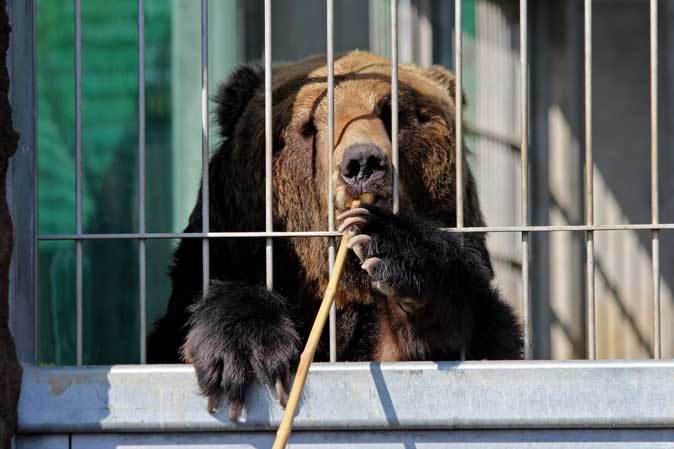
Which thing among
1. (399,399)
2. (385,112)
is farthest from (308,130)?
(399,399)

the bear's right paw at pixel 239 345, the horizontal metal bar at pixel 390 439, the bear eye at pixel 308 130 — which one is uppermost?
the bear eye at pixel 308 130

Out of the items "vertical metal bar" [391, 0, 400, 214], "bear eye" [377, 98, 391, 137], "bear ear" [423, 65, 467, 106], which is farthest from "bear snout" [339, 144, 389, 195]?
"bear ear" [423, 65, 467, 106]

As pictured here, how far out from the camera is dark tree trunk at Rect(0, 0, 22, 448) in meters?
3.03

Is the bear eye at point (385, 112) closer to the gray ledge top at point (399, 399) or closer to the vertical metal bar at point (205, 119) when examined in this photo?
the vertical metal bar at point (205, 119)

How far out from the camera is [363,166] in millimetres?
3619

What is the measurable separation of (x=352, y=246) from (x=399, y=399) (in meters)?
0.47

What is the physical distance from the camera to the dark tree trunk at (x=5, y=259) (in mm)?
3025

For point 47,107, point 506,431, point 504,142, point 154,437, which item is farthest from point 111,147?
point 506,431

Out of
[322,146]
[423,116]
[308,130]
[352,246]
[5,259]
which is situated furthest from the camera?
[423,116]

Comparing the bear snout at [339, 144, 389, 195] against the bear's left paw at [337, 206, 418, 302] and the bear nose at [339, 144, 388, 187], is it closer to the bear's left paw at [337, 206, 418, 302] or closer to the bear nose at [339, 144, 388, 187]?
the bear nose at [339, 144, 388, 187]

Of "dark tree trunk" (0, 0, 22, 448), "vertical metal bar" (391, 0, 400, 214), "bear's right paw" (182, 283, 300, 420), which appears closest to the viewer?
"dark tree trunk" (0, 0, 22, 448)

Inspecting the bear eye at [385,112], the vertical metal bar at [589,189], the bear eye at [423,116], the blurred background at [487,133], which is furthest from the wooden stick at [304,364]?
the blurred background at [487,133]

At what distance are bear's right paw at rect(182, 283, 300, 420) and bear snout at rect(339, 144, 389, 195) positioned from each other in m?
0.46

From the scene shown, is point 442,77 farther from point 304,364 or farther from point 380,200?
point 304,364
